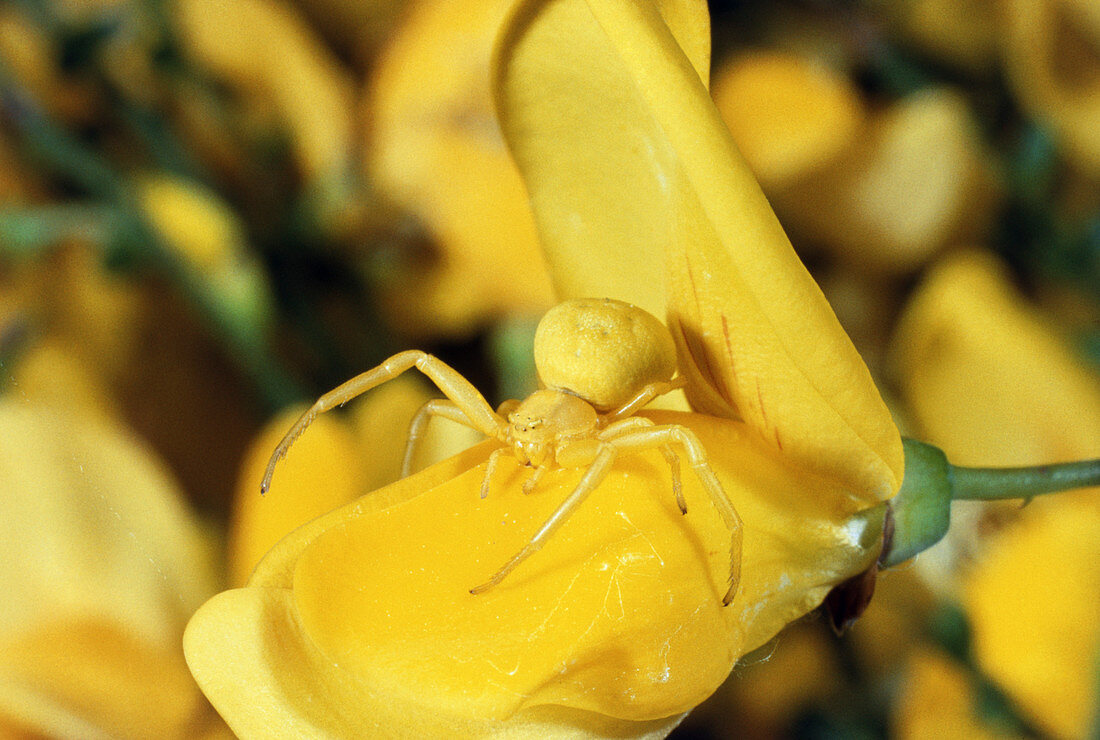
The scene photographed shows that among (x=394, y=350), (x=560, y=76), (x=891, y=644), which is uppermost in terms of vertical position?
(x=560, y=76)

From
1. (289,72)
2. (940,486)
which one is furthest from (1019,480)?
(289,72)

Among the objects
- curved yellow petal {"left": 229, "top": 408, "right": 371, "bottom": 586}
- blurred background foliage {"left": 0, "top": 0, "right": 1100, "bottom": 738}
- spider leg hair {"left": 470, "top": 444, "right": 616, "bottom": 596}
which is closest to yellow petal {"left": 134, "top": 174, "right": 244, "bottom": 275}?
blurred background foliage {"left": 0, "top": 0, "right": 1100, "bottom": 738}

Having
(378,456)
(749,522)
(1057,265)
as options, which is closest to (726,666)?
(749,522)

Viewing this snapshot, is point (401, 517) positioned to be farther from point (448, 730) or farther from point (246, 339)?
point (246, 339)

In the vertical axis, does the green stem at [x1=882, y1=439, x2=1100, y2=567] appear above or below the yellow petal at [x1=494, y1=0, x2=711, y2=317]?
below

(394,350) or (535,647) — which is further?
(394,350)

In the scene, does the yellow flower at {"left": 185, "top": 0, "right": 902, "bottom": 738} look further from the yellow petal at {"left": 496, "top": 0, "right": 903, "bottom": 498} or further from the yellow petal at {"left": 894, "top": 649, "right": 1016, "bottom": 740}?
the yellow petal at {"left": 894, "top": 649, "right": 1016, "bottom": 740}

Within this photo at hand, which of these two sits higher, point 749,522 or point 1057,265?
point 749,522
